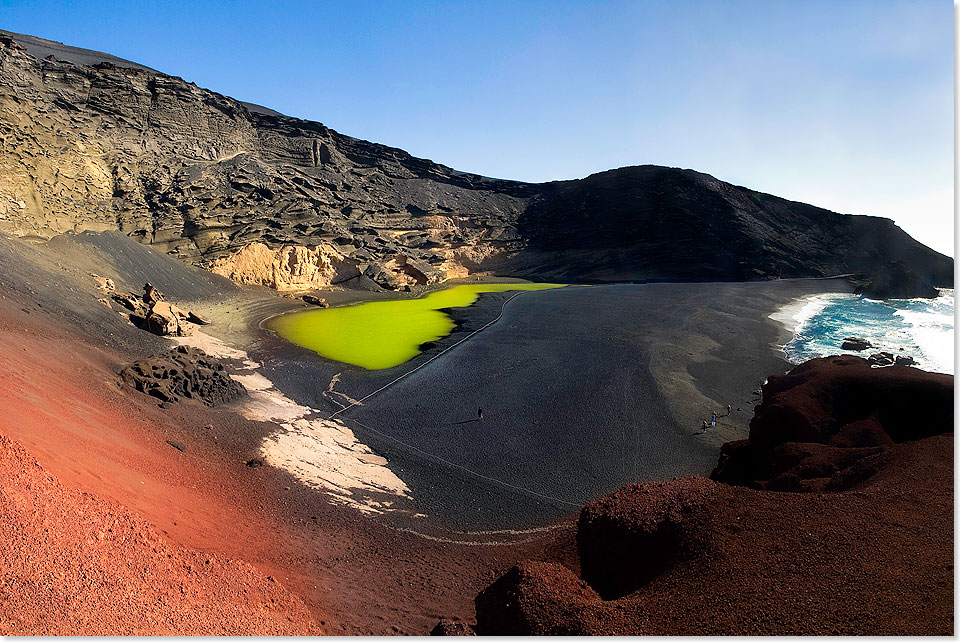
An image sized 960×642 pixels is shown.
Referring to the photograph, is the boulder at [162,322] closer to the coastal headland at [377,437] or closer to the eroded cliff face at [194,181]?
the coastal headland at [377,437]

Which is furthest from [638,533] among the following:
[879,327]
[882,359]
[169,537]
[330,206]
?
[330,206]

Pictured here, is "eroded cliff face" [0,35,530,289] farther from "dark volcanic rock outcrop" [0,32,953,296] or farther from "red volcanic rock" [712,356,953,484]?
"red volcanic rock" [712,356,953,484]

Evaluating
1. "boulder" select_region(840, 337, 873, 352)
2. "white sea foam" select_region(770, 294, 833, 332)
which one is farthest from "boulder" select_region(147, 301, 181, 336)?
"white sea foam" select_region(770, 294, 833, 332)

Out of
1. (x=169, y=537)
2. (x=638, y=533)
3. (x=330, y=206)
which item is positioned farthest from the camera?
(x=330, y=206)

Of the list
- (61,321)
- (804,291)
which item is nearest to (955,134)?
(61,321)

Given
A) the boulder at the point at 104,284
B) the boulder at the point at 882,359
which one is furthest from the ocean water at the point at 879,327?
the boulder at the point at 104,284

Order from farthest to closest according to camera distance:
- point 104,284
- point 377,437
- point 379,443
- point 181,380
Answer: point 104,284 < point 377,437 < point 181,380 < point 379,443

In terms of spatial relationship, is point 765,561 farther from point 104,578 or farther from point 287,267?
point 287,267
